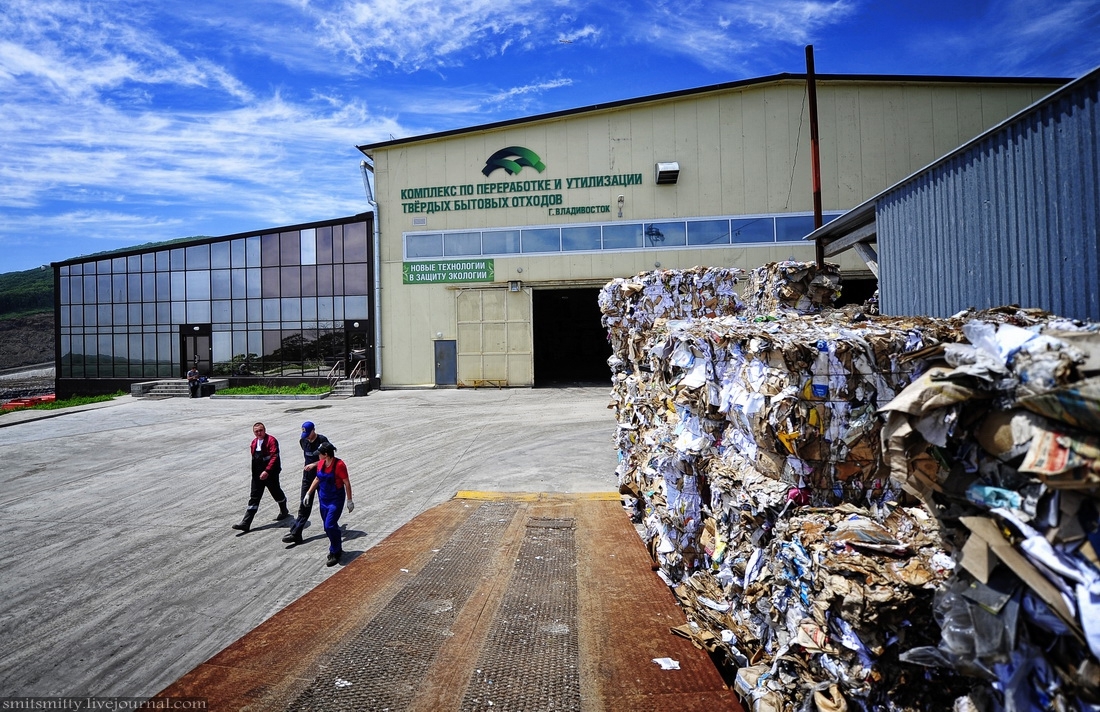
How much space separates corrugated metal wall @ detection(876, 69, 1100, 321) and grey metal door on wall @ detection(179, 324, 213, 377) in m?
28.7

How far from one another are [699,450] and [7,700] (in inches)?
227

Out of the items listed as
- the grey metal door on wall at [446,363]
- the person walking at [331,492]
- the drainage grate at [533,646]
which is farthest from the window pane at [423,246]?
the drainage grate at [533,646]

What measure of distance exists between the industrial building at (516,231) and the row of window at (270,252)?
0.07 m

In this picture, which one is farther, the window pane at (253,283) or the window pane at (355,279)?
the window pane at (253,283)

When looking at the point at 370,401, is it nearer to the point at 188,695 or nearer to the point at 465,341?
the point at 465,341

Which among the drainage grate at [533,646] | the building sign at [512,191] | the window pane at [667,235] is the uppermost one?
the building sign at [512,191]

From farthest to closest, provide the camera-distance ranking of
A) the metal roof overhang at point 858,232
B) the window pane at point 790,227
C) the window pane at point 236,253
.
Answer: the window pane at point 236,253
the window pane at point 790,227
the metal roof overhang at point 858,232

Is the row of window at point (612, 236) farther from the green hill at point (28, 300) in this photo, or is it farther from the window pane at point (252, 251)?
the green hill at point (28, 300)

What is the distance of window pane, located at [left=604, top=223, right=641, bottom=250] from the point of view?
2291 cm

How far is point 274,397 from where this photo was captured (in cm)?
2364

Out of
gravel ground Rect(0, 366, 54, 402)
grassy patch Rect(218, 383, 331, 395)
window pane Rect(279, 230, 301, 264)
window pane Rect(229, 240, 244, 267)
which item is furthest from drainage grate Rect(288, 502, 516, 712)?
gravel ground Rect(0, 366, 54, 402)

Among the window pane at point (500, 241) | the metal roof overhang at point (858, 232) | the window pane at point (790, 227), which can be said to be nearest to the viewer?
the metal roof overhang at point (858, 232)

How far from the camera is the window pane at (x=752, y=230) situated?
22.5 m

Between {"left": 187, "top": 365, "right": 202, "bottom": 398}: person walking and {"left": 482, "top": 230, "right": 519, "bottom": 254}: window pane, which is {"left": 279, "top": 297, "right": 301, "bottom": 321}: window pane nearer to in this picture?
{"left": 187, "top": 365, "right": 202, "bottom": 398}: person walking
